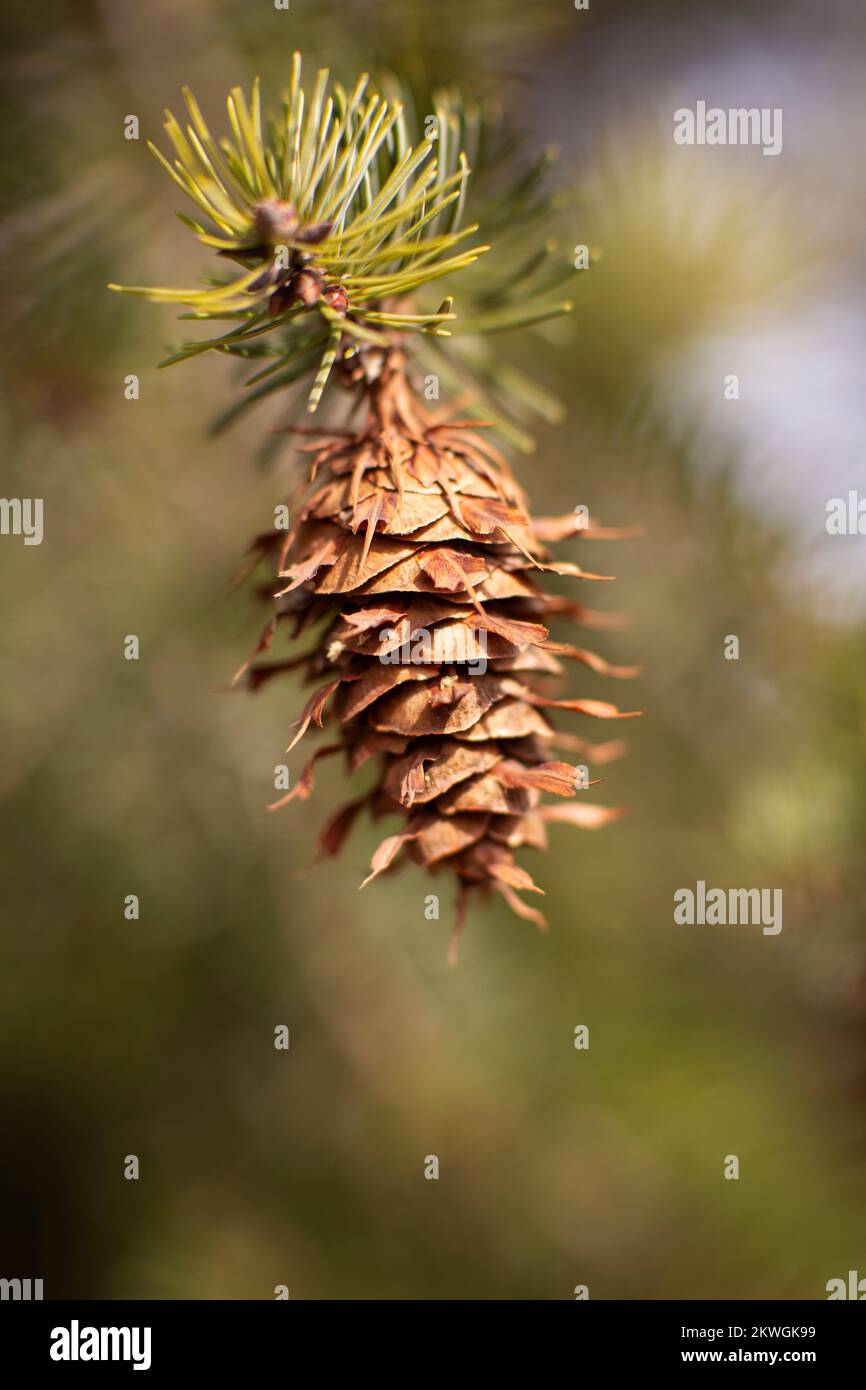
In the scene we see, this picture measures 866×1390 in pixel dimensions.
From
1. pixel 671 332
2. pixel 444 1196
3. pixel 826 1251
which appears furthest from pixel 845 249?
pixel 444 1196

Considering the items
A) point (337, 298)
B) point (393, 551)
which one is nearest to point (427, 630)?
point (393, 551)

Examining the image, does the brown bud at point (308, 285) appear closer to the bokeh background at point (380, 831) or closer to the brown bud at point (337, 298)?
the brown bud at point (337, 298)

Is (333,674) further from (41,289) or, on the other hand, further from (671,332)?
(671,332)

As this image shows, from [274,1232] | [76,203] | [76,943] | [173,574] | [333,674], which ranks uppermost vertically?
[76,203]

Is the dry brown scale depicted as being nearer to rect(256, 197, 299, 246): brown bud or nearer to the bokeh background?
rect(256, 197, 299, 246): brown bud

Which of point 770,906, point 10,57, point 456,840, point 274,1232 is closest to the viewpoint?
point 456,840

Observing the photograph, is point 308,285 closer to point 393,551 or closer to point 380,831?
point 393,551
